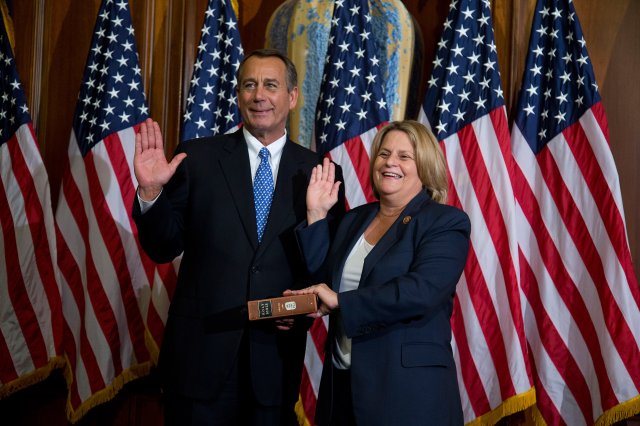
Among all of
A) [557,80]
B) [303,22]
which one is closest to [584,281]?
[557,80]

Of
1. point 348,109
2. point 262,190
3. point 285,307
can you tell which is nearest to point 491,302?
point 348,109

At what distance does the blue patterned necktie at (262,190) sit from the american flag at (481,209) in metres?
1.16

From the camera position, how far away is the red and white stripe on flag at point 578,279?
292 centimetres

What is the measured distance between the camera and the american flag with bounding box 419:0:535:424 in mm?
2998

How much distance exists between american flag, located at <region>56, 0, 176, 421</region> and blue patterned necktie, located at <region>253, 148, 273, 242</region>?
3.95 ft

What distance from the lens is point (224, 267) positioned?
214cm

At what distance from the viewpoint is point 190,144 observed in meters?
2.29

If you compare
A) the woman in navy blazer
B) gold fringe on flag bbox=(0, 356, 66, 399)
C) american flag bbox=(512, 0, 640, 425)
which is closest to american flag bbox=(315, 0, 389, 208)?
american flag bbox=(512, 0, 640, 425)

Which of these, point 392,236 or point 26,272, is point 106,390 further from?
point 392,236

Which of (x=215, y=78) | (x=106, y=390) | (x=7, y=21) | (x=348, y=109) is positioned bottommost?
(x=106, y=390)

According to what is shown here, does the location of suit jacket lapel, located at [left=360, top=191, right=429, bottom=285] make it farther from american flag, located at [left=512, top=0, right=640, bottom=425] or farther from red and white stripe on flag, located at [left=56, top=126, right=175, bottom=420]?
red and white stripe on flag, located at [left=56, top=126, right=175, bottom=420]

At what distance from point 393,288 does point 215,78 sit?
77.6 inches

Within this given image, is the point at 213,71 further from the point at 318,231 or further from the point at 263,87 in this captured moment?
the point at 318,231

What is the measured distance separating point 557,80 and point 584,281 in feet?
3.04
